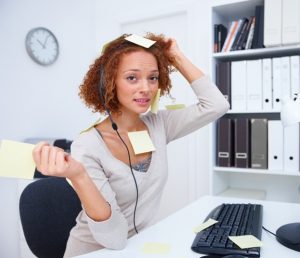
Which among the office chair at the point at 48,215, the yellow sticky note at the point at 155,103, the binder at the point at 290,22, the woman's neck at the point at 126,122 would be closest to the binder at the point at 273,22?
the binder at the point at 290,22

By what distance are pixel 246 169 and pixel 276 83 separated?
0.54 meters

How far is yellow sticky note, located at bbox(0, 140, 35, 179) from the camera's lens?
618 millimetres

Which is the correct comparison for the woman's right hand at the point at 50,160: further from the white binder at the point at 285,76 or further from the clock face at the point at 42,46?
the clock face at the point at 42,46

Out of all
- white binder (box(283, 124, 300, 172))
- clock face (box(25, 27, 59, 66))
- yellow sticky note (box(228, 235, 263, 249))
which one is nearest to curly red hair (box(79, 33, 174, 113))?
yellow sticky note (box(228, 235, 263, 249))

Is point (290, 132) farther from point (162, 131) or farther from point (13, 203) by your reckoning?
point (13, 203)

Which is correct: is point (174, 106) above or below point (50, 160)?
above

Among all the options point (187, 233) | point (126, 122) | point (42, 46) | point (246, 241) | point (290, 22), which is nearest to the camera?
point (246, 241)

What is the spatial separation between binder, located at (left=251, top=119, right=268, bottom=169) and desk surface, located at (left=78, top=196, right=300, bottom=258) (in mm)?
609

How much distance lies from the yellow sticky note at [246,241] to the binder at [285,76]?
1.17 metres

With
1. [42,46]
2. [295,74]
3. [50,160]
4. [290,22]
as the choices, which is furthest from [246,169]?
[42,46]

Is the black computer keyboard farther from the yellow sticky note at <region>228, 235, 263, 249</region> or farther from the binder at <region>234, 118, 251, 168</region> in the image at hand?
the binder at <region>234, 118, 251, 168</region>

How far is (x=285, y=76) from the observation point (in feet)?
5.93

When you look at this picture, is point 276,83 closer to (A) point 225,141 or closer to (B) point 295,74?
(B) point 295,74

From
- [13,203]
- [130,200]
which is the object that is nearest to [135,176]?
[130,200]
